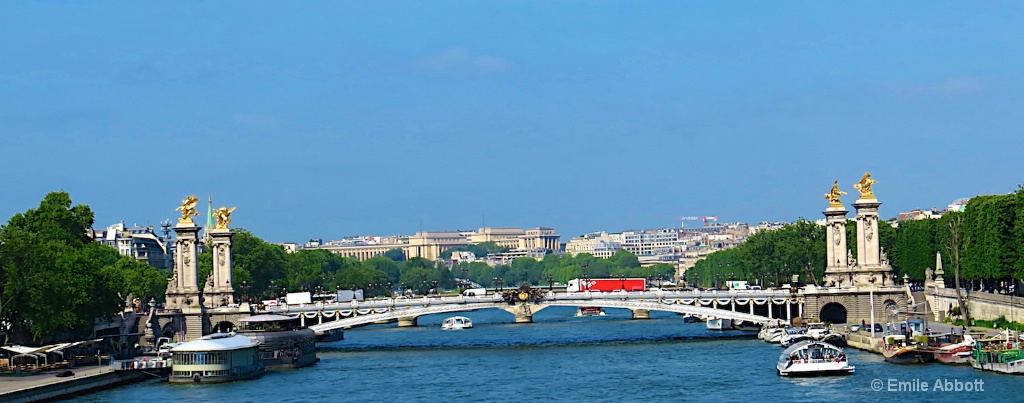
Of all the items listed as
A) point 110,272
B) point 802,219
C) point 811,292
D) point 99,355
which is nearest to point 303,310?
point 110,272

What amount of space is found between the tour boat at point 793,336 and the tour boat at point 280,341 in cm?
2284

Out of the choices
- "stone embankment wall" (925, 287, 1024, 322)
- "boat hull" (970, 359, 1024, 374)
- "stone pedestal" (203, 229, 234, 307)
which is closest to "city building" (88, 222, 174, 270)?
"stone pedestal" (203, 229, 234, 307)

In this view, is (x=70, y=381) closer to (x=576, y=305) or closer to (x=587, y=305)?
(x=576, y=305)

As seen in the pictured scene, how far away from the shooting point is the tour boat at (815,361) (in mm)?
66375

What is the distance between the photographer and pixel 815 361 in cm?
6662

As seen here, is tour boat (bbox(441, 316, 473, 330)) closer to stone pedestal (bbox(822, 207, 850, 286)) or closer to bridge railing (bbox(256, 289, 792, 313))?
bridge railing (bbox(256, 289, 792, 313))

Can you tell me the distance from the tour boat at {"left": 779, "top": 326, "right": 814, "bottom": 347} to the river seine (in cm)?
114

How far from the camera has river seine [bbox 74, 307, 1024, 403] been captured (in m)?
61.4

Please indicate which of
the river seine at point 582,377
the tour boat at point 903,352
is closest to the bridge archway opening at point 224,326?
the river seine at point 582,377

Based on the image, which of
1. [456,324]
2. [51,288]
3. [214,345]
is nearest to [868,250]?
[456,324]

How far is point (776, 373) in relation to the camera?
6919 cm

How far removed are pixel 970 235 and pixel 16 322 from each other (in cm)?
4917

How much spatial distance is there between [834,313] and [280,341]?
34.4 m

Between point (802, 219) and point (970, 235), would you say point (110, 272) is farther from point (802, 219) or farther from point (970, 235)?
point (802, 219)
